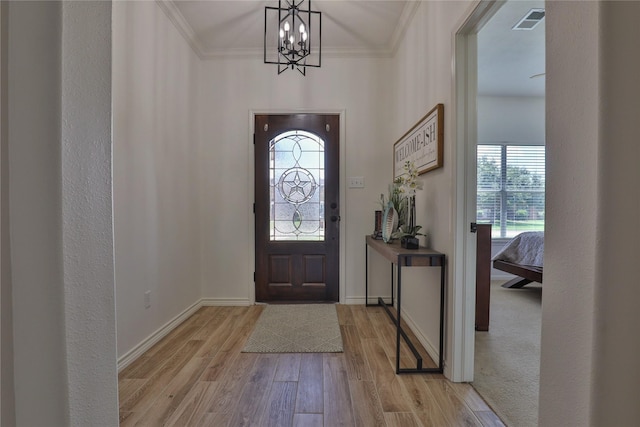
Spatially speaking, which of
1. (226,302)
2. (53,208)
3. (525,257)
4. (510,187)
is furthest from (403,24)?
(226,302)

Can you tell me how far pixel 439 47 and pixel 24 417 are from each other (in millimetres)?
2424

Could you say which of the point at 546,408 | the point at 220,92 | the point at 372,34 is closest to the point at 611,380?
the point at 546,408

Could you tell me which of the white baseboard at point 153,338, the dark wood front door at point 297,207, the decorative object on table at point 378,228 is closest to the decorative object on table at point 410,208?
the decorative object on table at point 378,228

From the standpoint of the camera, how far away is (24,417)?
0.54 metres

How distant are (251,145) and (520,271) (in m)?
3.25

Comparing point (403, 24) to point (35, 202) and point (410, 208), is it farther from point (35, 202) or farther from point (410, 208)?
point (35, 202)

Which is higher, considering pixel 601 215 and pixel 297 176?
pixel 297 176

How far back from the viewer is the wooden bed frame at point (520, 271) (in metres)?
2.89

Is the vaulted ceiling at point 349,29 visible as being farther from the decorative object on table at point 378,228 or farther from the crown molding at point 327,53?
the decorative object on table at point 378,228

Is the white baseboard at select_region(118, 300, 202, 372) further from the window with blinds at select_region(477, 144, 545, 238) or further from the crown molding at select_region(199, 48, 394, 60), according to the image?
the window with blinds at select_region(477, 144, 545, 238)

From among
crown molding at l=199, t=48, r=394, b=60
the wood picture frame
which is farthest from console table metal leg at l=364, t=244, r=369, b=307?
crown molding at l=199, t=48, r=394, b=60

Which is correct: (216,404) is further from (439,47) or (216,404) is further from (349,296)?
(439,47)

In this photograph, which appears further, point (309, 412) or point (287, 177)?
point (287, 177)

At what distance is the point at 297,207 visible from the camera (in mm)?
3035
